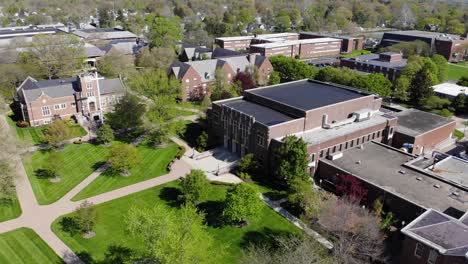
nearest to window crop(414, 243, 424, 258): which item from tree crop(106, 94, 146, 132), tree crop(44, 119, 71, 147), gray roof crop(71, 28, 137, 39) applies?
tree crop(106, 94, 146, 132)

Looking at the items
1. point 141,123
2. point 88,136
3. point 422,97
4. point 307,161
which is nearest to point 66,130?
point 88,136

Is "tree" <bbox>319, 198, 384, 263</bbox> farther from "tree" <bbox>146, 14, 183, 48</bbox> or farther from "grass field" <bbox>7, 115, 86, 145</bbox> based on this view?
"tree" <bbox>146, 14, 183, 48</bbox>

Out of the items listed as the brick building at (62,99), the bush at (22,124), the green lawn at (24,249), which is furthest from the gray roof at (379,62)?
the green lawn at (24,249)

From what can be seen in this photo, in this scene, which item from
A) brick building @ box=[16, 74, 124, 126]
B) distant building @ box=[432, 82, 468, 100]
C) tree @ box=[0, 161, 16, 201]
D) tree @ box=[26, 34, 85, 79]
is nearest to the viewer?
tree @ box=[0, 161, 16, 201]

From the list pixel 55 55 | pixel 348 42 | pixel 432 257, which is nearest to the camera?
pixel 432 257

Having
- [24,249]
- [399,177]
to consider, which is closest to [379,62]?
[399,177]

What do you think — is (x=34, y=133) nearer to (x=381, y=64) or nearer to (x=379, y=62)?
(x=381, y=64)

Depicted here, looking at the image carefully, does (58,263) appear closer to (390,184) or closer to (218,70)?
(390,184)

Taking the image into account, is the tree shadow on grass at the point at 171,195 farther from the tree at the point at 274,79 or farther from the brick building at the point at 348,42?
the brick building at the point at 348,42
